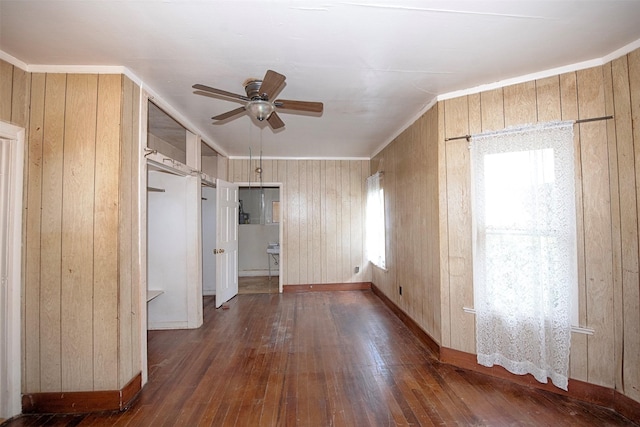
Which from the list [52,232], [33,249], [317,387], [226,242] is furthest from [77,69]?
[317,387]

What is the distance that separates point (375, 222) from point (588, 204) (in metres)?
2.86

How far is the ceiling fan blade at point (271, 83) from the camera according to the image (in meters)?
1.64

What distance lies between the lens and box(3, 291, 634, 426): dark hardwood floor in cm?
183

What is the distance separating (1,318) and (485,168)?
3960 millimetres

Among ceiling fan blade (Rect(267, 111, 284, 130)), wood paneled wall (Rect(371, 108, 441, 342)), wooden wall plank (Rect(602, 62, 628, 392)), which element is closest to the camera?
wooden wall plank (Rect(602, 62, 628, 392))

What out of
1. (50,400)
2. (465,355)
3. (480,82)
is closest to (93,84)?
(50,400)

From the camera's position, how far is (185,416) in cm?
187

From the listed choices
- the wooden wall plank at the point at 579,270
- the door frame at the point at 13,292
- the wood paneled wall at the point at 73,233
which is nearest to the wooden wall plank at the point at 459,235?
the wooden wall plank at the point at 579,270

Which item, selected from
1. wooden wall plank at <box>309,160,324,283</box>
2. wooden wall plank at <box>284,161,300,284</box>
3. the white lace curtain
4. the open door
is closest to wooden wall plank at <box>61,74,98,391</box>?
the open door

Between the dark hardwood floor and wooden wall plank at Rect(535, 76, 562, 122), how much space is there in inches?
87.9

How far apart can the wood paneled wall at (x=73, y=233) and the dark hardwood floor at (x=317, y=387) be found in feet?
1.27

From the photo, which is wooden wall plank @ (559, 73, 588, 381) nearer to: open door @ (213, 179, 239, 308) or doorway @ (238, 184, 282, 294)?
open door @ (213, 179, 239, 308)

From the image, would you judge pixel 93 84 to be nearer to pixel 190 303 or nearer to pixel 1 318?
pixel 1 318

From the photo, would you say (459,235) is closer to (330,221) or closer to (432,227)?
(432,227)
